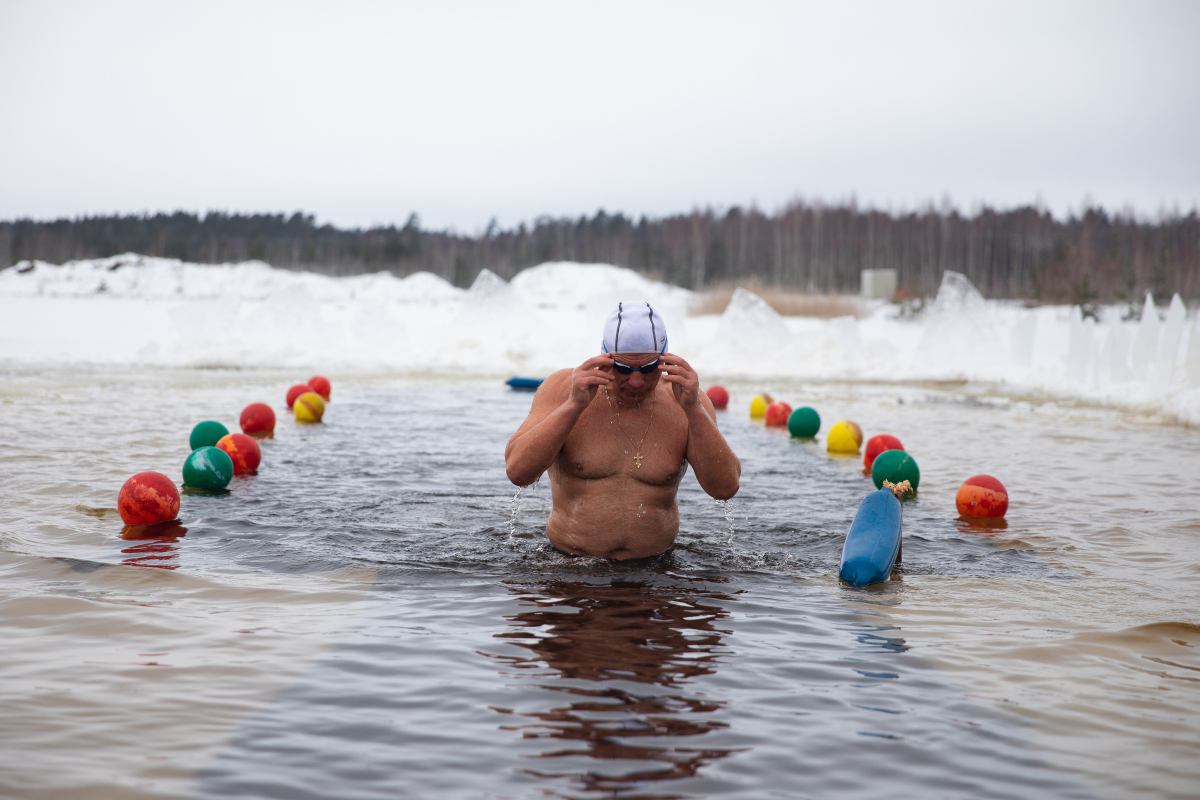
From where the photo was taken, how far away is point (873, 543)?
5484mm

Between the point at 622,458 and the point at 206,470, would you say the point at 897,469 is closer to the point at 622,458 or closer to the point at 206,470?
the point at 622,458

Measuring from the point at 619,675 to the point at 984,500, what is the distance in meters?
4.70

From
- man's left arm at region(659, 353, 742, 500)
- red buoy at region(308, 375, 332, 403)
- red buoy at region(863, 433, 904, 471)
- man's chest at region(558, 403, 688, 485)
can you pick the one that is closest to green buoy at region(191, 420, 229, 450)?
man's chest at region(558, 403, 688, 485)

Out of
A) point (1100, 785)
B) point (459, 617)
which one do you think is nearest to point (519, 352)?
point (459, 617)

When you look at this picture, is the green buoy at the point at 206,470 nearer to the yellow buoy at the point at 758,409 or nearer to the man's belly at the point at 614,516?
the man's belly at the point at 614,516

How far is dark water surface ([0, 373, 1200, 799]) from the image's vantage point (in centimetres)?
310

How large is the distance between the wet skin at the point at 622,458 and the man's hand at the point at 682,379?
0.01 m

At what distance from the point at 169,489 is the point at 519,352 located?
2201 centimetres

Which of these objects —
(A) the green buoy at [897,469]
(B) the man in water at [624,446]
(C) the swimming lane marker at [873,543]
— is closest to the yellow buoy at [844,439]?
(A) the green buoy at [897,469]

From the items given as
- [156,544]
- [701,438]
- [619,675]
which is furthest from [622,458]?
[156,544]

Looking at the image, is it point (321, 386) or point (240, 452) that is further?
point (321, 386)

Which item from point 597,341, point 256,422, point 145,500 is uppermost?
point 597,341

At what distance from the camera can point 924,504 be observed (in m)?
8.09

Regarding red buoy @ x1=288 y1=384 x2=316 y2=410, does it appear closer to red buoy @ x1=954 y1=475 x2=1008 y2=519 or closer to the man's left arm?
red buoy @ x1=954 y1=475 x2=1008 y2=519
